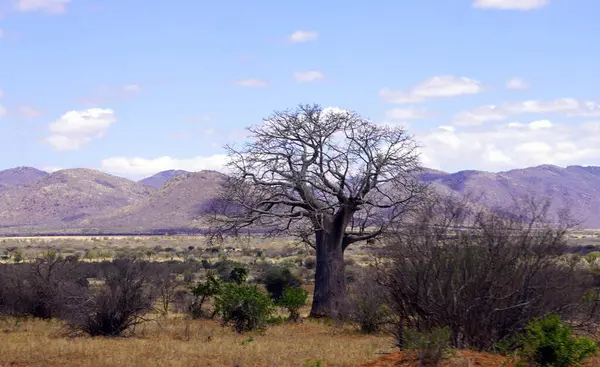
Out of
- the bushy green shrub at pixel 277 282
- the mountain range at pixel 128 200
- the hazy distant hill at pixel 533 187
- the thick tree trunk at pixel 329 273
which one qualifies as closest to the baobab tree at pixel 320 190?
the thick tree trunk at pixel 329 273

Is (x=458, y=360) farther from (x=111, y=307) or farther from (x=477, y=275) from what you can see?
(x=111, y=307)

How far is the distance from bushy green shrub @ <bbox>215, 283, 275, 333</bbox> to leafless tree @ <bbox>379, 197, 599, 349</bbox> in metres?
7.79

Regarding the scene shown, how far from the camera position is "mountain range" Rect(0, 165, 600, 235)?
13212cm

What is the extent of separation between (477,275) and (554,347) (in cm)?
188

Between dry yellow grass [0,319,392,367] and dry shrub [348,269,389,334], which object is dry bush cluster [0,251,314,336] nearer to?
dry yellow grass [0,319,392,367]

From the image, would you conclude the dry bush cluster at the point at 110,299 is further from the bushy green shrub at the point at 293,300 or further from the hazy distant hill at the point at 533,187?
the hazy distant hill at the point at 533,187

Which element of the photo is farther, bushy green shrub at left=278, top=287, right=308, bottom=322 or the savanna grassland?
bushy green shrub at left=278, top=287, right=308, bottom=322

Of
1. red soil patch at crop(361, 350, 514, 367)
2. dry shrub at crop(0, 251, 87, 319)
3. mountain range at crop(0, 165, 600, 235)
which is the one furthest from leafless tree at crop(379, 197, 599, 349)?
mountain range at crop(0, 165, 600, 235)

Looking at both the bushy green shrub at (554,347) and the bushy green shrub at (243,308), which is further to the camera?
the bushy green shrub at (243,308)

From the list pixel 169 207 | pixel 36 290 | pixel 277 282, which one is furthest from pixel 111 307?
pixel 169 207

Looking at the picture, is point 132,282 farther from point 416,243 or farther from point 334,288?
point 416,243

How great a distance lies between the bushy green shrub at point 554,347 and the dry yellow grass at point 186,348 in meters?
3.11

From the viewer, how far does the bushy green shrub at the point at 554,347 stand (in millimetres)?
11578

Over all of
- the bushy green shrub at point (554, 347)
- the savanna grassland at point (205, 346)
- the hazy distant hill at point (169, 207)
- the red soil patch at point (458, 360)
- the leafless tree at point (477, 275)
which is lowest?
the savanna grassland at point (205, 346)
